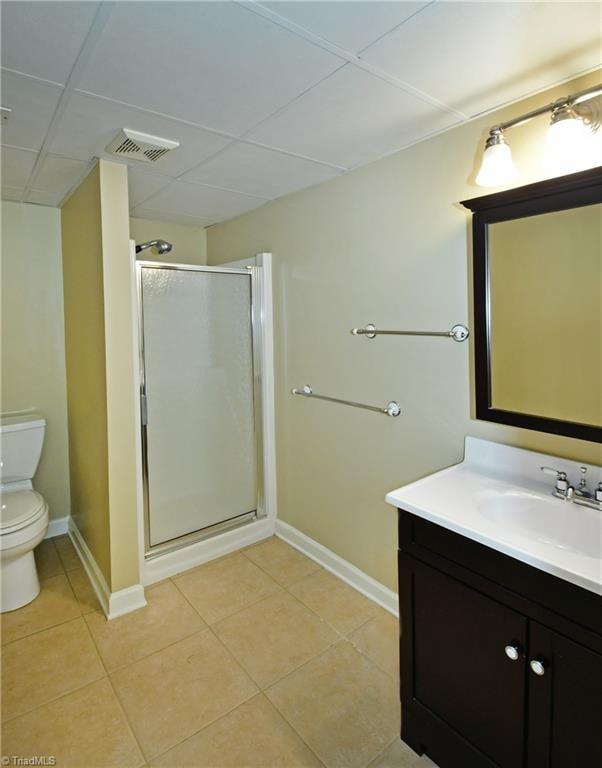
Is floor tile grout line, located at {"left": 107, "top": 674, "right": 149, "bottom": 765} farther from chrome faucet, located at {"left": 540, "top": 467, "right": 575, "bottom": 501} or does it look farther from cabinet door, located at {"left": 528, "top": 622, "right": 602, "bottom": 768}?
chrome faucet, located at {"left": 540, "top": 467, "right": 575, "bottom": 501}

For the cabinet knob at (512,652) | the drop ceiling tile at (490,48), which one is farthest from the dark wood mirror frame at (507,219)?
the cabinet knob at (512,652)

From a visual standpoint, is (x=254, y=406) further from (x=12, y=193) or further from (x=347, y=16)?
(x=347, y=16)

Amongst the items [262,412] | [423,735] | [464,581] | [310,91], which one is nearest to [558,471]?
[464,581]

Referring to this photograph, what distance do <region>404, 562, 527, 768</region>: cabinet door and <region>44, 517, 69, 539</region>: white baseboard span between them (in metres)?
2.48

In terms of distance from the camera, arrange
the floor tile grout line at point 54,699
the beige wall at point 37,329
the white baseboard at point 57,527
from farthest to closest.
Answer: the white baseboard at point 57,527 → the beige wall at point 37,329 → the floor tile grout line at point 54,699

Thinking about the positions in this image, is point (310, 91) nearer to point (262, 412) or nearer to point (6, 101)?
point (6, 101)

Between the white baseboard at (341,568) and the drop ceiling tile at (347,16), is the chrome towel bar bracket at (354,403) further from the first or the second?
the drop ceiling tile at (347,16)

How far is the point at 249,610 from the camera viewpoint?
7.19 feet

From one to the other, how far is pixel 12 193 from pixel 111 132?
116 centimetres

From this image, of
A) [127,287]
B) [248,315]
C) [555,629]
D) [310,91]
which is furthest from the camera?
[248,315]

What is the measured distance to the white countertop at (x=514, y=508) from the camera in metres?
1.10

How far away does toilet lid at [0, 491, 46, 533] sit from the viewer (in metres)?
2.13

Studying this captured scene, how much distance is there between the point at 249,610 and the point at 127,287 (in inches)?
65.1

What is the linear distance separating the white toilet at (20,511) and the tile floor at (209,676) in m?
0.11
